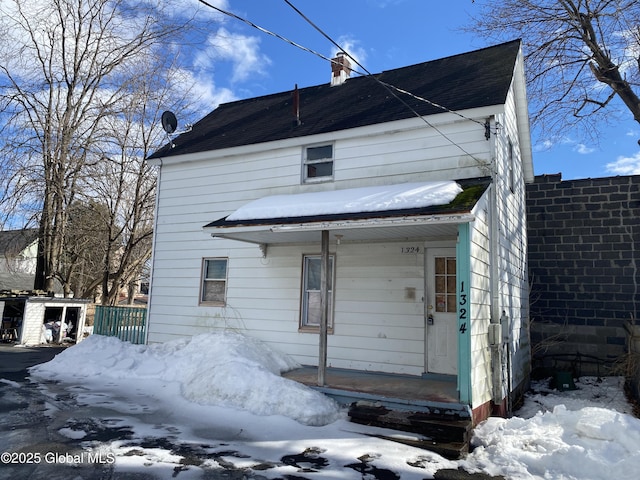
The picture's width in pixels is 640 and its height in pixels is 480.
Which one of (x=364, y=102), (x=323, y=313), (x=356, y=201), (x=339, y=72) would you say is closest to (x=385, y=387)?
(x=323, y=313)

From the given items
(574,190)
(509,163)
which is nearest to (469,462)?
(509,163)

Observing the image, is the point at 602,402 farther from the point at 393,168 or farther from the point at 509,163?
the point at 393,168

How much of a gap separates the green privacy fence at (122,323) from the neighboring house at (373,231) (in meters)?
0.61

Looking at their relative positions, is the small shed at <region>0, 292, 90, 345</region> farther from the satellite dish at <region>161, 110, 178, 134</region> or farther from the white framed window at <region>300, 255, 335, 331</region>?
the white framed window at <region>300, 255, 335, 331</region>

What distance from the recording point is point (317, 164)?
970 cm

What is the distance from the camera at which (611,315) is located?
36.4ft

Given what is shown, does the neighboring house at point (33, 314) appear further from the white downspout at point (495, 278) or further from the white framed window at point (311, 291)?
the white downspout at point (495, 278)

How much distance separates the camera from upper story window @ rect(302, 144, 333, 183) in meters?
9.51

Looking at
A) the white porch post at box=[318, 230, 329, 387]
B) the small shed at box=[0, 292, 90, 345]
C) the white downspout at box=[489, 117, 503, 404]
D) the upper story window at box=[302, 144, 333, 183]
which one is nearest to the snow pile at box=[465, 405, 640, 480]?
the white downspout at box=[489, 117, 503, 404]

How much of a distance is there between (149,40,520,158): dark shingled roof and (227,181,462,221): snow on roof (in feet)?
5.16

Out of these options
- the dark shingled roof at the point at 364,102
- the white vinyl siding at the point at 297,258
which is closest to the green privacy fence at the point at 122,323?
the white vinyl siding at the point at 297,258

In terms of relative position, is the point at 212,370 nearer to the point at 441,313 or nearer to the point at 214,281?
the point at 214,281

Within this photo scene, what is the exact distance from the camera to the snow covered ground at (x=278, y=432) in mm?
4742

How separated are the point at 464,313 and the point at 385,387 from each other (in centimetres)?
190
